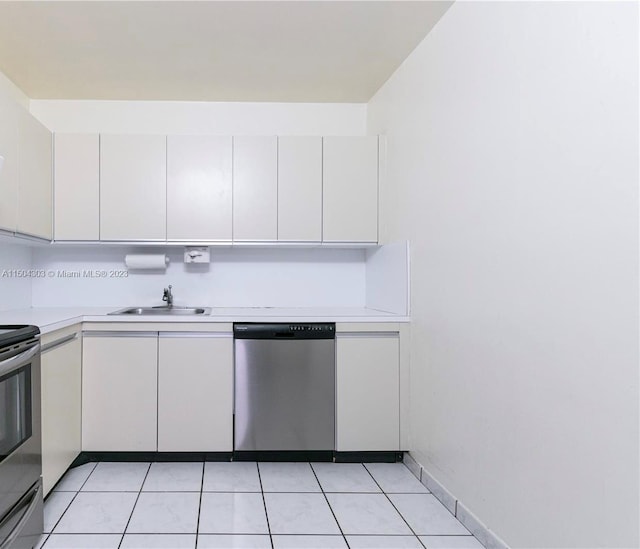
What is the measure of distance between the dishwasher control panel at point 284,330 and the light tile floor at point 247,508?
2.45 feet

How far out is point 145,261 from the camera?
10.3 feet

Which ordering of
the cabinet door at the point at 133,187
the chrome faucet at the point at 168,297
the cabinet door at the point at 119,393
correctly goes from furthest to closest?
the chrome faucet at the point at 168,297
the cabinet door at the point at 133,187
the cabinet door at the point at 119,393

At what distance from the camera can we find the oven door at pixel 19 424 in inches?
64.3

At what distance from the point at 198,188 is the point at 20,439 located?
5.77ft

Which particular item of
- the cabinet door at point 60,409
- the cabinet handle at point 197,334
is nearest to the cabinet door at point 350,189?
the cabinet handle at point 197,334

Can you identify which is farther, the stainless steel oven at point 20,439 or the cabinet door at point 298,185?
the cabinet door at point 298,185

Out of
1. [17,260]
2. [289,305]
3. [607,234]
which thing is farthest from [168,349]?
[607,234]

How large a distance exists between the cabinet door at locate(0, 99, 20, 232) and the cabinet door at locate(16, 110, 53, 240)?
0.17 feet

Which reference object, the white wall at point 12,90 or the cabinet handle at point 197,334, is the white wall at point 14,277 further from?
the cabinet handle at point 197,334

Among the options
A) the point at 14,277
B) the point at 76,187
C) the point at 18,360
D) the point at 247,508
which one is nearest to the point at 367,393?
the point at 247,508

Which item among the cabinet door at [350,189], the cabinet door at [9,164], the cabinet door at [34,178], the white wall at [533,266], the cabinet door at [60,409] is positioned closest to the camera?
the white wall at [533,266]

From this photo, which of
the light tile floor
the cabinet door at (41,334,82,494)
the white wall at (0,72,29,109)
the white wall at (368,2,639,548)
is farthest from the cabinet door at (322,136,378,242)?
the white wall at (0,72,29,109)

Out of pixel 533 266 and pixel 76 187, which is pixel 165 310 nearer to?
pixel 76 187

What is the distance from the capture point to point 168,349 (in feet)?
8.82
